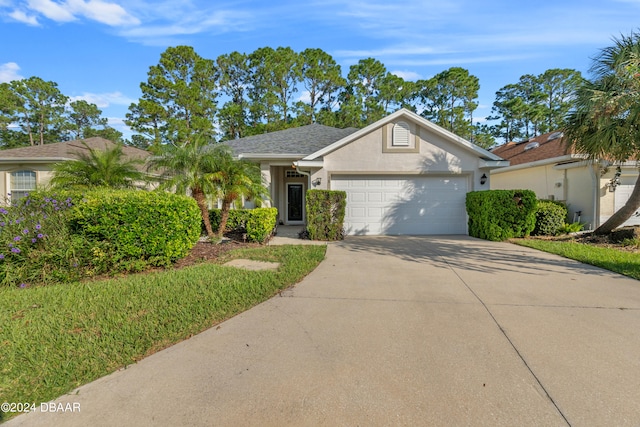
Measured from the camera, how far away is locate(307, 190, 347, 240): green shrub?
978 centimetres

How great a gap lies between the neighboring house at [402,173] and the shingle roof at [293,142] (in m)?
0.96

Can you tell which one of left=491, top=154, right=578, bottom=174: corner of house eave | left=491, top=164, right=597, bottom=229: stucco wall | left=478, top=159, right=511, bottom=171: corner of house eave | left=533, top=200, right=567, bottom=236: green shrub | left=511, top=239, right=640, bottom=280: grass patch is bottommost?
left=511, top=239, right=640, bottom=280: grass patch

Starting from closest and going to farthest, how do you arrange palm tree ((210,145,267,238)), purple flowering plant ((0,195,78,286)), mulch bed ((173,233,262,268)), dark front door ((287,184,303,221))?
purple flowering plant ((0,195,78,286)) < mulch bed ((173,233,262,268)) < palm tree ((210,145,267,238)) < dark front door ((287,184,303,221))

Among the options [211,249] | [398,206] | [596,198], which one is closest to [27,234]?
[211,249]

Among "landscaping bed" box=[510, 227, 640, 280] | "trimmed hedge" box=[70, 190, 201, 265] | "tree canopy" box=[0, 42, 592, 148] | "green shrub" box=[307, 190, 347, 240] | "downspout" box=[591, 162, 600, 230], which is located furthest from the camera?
"tree canopy" box=[0, 42, 592, 148]

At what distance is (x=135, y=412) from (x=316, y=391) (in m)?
1.32

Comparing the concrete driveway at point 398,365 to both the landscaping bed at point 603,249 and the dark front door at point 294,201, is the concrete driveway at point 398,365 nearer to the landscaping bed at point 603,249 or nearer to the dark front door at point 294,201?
the landscaping bed at point 603,249

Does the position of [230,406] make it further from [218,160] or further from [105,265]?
[218,160]

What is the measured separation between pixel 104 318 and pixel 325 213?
22.7ft

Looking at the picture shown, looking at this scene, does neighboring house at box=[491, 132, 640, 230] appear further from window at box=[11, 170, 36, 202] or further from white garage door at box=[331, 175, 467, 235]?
window at box=[11, 170, 36, 202]

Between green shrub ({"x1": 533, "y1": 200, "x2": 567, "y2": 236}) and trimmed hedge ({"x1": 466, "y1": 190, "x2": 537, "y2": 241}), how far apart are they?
125 centimetres

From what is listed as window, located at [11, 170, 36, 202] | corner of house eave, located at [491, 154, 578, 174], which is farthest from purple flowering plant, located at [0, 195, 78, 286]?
corner of house eave, located at [491, 154, 578, 174]

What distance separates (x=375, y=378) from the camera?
2.59 m

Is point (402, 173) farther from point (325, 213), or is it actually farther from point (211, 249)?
point (211, 249)
